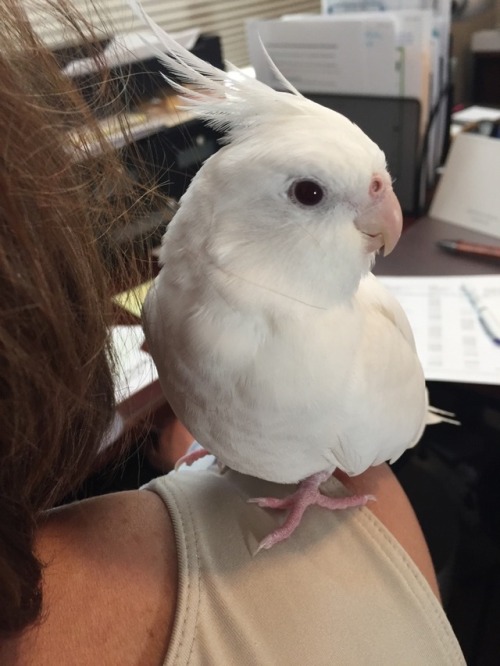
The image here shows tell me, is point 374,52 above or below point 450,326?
above

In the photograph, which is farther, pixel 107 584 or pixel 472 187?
pixel 472 187

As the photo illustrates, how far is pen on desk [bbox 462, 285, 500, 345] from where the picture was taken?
→ 870 millimetres

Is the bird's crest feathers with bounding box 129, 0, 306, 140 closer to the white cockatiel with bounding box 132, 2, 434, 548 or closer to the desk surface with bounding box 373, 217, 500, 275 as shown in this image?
the white cockatiel with bounding box 132, 2, 434, 548

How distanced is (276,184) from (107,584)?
32cm

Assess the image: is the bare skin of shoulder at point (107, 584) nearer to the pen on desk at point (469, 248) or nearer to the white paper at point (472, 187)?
the pen on desk at point (469, 248)

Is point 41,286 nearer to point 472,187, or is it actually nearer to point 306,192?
point 306,192

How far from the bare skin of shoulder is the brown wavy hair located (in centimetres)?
3

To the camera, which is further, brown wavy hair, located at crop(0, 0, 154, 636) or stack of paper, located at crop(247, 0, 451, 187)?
stack of paper, located at crop(247, 0, 451, 187)

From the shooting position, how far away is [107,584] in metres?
0.44

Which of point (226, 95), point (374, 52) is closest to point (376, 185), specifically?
point (226, 95)

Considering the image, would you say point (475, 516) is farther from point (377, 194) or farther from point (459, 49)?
point (459, 49)

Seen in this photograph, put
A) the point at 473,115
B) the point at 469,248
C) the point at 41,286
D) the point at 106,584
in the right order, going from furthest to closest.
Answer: the point at 473,115 → the point at 469,248 → the point at 106,584 → the point at 41,286

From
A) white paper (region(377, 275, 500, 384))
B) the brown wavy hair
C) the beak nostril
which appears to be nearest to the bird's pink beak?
the beak nostril

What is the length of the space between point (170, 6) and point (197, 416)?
1449 mm
